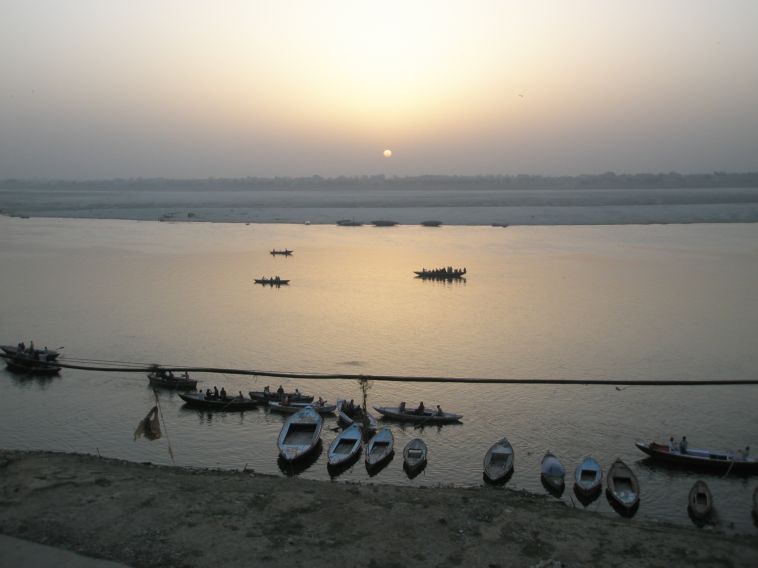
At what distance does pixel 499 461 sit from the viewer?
58.0 feet

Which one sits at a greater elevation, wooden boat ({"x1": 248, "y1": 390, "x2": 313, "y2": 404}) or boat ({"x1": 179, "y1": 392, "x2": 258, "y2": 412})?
wooden boat ({"x1": 248, "y1": 390, "x2": 313, "y2": 404})

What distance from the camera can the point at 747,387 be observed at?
24250mm

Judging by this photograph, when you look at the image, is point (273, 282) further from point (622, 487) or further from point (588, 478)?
point (622, 487)

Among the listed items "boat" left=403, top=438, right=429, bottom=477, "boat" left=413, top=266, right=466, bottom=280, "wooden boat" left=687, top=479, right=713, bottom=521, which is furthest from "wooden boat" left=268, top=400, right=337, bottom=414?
"boat" left=413, top=266, right=466, bottom=280

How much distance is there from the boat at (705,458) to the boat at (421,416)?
5.42 meters

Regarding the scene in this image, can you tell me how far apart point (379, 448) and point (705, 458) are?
844 cm

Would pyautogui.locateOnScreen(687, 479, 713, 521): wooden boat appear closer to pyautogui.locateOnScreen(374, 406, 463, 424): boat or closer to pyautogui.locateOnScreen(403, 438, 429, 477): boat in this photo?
pyautogui.locateOnScreen(403, 438, 429, 477): boat

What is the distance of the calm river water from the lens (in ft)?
63.6

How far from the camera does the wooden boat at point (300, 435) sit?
18109 mm

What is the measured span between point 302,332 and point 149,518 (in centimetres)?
1992

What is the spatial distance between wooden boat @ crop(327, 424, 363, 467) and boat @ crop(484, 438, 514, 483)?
348 centimetres

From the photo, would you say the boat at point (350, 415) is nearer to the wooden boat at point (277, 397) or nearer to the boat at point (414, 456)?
the wooden boat at point (277, 397)

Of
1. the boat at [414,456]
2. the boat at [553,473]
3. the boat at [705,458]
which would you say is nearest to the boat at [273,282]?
the boat at [414,456]

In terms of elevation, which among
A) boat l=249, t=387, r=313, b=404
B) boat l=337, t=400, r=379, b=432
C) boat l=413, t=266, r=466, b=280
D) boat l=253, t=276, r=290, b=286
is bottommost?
boat l=337, t=400, r=379, b=432
